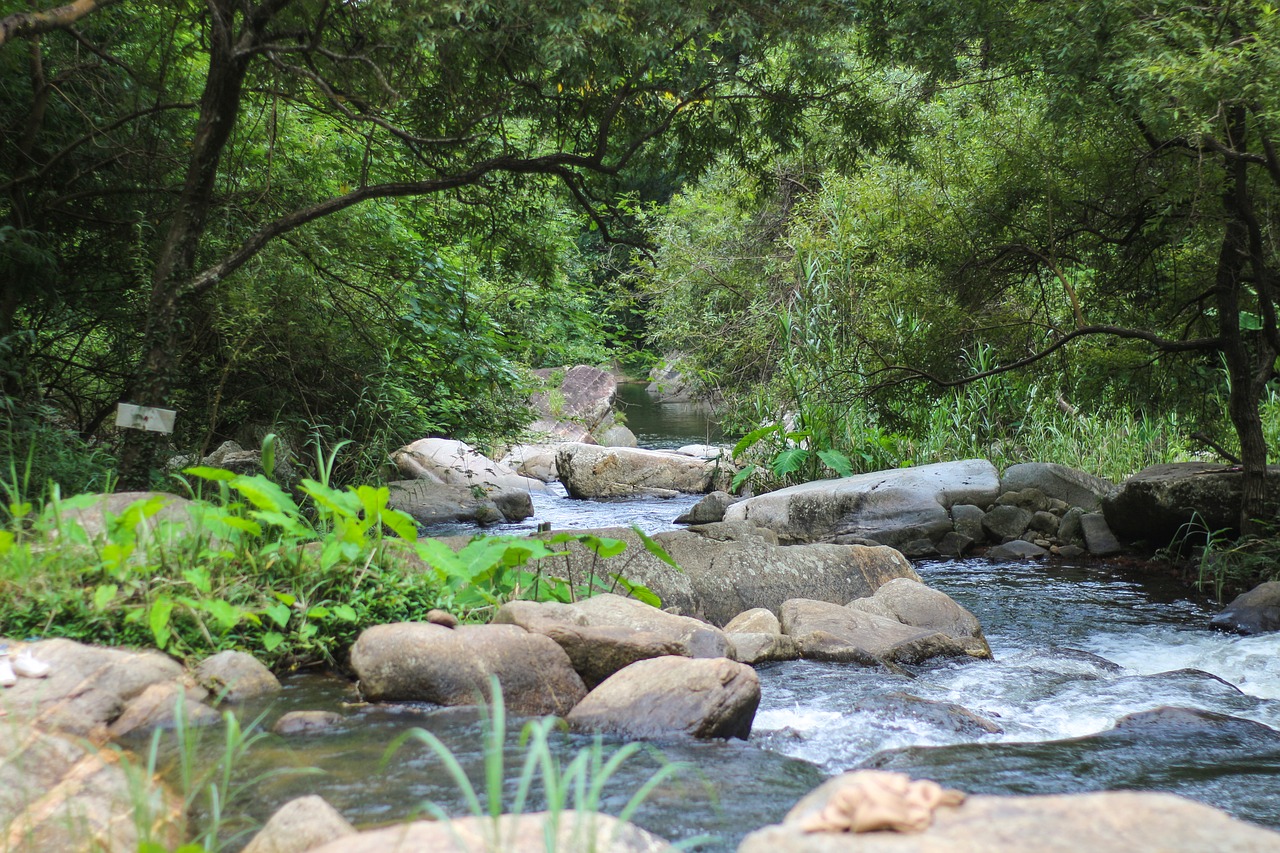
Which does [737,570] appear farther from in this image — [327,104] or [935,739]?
[327,104]

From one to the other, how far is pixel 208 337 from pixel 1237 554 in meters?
8.35

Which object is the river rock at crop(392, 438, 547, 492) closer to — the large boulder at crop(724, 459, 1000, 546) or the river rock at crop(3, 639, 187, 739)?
the large boulder at crop(724, 459, 1000, 546)

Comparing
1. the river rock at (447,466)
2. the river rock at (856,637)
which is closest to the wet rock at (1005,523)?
the river rock at (856,637)

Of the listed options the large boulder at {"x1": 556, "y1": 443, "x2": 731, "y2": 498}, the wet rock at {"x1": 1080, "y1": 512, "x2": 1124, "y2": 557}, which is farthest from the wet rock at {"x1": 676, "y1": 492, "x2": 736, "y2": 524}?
the wet rock at {"x1": 1080, "y1": 512, "x2": 1124, "y2": 557}

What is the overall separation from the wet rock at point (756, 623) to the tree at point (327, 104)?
11.4 feet

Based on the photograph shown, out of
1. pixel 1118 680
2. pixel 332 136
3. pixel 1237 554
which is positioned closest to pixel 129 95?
pixel 332 136

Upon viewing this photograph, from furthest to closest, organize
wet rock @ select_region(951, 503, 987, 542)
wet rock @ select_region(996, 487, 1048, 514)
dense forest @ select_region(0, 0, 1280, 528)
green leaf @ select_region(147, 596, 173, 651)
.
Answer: wet rock @ select_region(996, 487, 1048, 514)
wet rock @ select_region(951, 503, 987, 542)
dense forest @ select_region(0, 0, 1280, 528)
green leaf @ select_region(147, 596, 173, 651)

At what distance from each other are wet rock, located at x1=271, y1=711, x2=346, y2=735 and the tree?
3743mm

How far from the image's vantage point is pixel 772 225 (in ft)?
62.8

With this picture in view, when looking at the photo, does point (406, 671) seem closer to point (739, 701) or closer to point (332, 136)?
point (739, 701)

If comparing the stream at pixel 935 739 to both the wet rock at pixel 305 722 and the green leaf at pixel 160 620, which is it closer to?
the wet rock at pixel 305 722

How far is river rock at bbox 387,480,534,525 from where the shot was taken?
11258mm

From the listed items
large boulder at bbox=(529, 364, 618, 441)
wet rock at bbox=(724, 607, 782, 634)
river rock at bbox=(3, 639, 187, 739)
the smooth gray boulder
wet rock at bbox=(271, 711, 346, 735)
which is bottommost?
wet rock at bbox=(724, 607, 782, 634)

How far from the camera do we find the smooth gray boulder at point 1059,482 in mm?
10758
